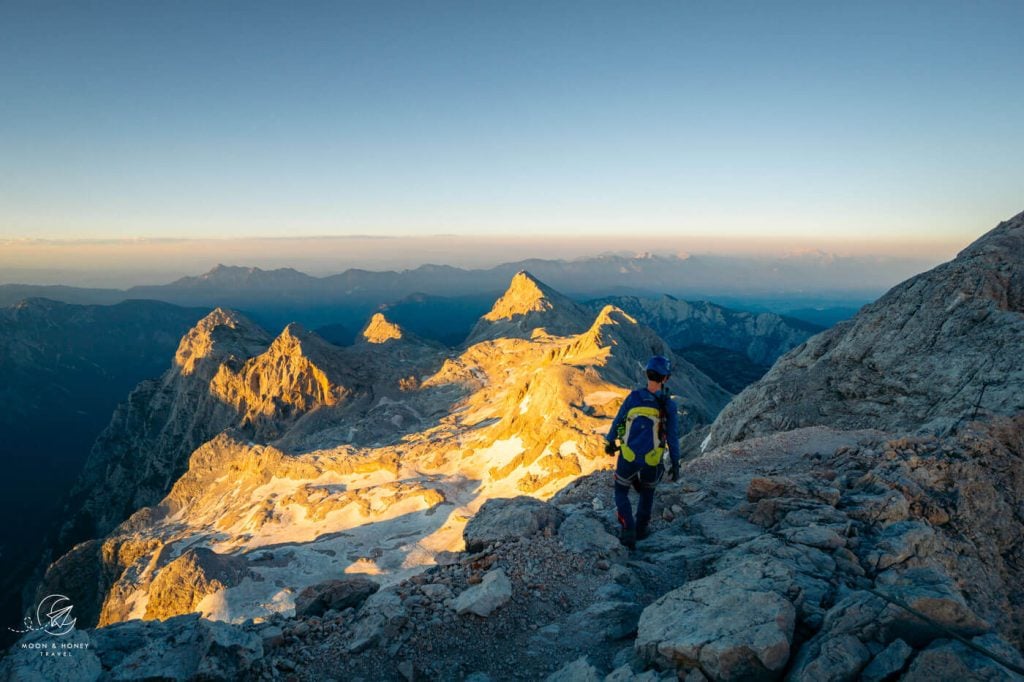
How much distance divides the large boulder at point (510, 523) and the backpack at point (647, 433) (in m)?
2.46

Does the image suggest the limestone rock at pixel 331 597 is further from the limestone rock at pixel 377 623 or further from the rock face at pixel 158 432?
the rock face at pixel 158 432

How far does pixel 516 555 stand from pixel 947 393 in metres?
17.6

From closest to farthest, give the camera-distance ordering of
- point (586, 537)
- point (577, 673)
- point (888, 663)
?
point (888, 663)
point (577, 673)
point (586, 537)

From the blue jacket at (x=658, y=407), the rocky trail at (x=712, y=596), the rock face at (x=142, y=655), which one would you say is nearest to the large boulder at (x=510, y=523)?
the rocky trail at (x=712, y=596)

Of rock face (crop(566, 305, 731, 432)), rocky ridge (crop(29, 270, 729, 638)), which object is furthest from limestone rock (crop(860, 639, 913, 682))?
rock face (crop(566, 305, 731, 432))

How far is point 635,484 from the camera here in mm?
9742

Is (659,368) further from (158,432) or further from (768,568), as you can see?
(158,432)

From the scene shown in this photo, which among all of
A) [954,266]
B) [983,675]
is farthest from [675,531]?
[954,266]

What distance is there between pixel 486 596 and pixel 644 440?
4083 mm

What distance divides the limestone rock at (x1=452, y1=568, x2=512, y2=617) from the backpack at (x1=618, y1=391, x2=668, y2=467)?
10.9 feet

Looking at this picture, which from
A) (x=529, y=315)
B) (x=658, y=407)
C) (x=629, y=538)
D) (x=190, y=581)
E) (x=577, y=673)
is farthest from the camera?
(x=529, y=315)

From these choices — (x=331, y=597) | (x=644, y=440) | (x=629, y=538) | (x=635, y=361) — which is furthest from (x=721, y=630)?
(x=635, y=361)

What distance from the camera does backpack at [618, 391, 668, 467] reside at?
934 cm

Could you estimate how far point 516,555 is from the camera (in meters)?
9.20
